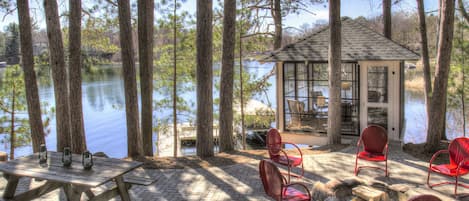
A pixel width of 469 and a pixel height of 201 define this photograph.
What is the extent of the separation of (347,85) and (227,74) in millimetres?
2960

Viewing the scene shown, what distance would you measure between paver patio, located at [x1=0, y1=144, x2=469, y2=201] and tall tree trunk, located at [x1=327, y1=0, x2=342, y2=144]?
3.49 ft

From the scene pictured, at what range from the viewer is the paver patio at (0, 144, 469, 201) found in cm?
573

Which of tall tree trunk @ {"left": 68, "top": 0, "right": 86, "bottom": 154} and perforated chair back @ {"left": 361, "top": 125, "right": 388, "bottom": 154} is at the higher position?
tall tree trunk @ {"left": 68, "top": 0, "right": 86, "bottom": 154}

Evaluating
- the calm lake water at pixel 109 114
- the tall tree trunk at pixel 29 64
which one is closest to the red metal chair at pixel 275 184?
the tall tree trunk at pixel 29 64

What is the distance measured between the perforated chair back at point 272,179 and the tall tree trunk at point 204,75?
3722mm

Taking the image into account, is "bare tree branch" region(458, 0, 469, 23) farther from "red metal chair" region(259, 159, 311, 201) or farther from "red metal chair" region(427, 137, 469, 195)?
"red metal chair" region(259, 159, 311, 201)

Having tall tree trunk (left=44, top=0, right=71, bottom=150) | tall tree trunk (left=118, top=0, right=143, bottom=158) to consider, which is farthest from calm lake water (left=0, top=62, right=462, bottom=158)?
tall tree trunk (left=44, top=0, right=71, bottom=150)

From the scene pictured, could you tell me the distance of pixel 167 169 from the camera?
7.20m

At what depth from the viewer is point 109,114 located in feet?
97.0

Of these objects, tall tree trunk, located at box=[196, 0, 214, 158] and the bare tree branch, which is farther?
the bare tree branch

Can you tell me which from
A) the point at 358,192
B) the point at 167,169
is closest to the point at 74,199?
the point at 167,169

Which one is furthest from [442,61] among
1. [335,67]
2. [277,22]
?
[277,22]

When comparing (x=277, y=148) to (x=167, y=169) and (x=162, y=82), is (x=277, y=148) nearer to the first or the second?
(x=167, y=169)

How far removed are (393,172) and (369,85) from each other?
2897 millimetres
